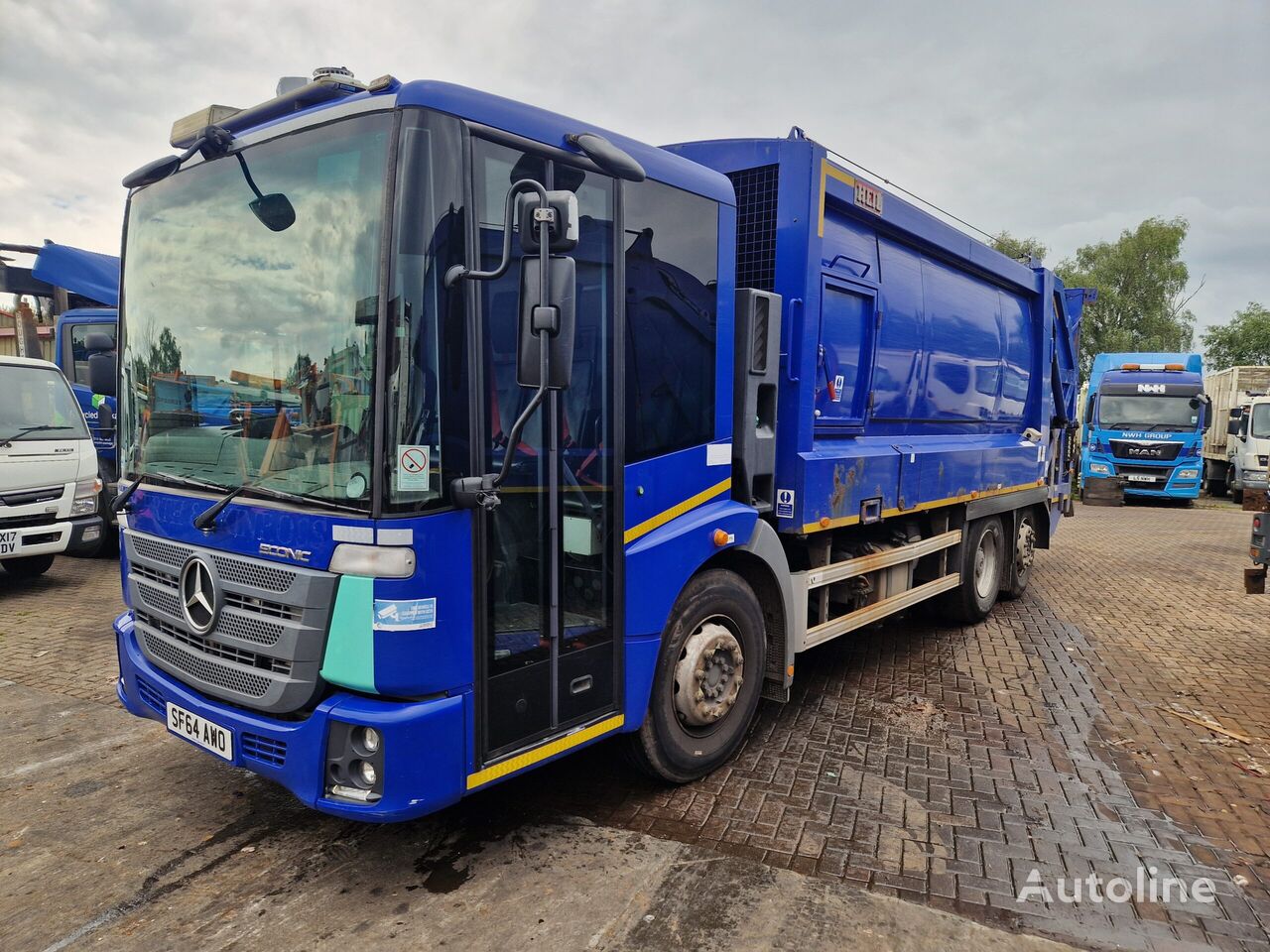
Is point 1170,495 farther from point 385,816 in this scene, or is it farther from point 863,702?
point 385,816

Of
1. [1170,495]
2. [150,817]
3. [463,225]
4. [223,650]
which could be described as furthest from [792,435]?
[1170,495]

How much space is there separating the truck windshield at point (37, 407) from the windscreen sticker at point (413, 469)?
22.1 feet

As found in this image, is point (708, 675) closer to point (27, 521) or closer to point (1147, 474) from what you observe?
point (27, 521)

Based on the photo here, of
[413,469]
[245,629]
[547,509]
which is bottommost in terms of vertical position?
[245,629]

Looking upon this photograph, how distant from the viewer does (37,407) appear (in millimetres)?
7590

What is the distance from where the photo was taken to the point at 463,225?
2.64m

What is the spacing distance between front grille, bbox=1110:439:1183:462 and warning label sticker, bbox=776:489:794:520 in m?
17.7

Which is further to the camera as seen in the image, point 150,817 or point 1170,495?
point 1170,495

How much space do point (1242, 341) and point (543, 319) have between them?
5353 centimetres

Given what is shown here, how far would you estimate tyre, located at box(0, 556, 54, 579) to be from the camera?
8219 millimetres

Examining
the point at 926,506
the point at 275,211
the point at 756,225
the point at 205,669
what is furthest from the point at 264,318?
the point at 926,506

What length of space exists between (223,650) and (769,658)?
2.65 meters

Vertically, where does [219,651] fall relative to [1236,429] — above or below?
below

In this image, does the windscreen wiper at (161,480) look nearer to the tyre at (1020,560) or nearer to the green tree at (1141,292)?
the tyre at (1020,560)
